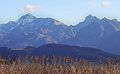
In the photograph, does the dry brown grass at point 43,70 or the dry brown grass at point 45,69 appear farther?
the dry brown grass at point 45,69

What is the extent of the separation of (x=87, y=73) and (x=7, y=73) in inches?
607

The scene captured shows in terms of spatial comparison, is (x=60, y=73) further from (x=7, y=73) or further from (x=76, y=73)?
(x=7, y=73)

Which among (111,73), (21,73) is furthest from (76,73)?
(21,73)

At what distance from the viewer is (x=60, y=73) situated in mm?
58906

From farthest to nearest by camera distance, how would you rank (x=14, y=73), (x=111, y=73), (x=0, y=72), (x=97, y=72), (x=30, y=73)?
(x=97, y=72) → (x=111, y=73) → (x=30, y=73) → (x=14, y=73) → (x=0, y=72)

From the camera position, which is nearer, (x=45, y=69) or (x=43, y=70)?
(x=43, y=70)

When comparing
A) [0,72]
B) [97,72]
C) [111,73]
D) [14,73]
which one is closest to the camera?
[0,72]

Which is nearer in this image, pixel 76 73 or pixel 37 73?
pixel 37 73

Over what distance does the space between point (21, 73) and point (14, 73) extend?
3188 mm

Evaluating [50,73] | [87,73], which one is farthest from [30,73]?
[87,73]

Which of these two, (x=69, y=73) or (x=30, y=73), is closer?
(x=30, y=73)

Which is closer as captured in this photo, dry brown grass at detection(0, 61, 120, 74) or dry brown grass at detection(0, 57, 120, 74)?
dry brown grass at detection(0, 61, 120, 74)

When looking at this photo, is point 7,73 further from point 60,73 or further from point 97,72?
point 97,72

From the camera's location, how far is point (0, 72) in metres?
44.1
